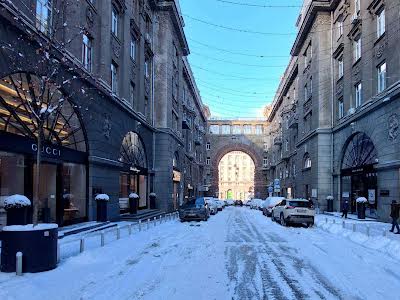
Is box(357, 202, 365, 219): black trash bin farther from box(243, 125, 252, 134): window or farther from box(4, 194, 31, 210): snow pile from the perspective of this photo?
box(243, 125, 252, 134): window

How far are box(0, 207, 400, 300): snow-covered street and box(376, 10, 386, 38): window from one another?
1609 cm

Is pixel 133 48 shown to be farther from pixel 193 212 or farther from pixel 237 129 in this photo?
pixel 237 129

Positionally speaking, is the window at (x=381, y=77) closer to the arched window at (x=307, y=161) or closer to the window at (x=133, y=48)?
the window at (x=133, y=48)

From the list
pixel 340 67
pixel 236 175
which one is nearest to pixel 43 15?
pixel 340 67

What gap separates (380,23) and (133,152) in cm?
1739

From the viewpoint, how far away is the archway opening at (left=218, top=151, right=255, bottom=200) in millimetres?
122194

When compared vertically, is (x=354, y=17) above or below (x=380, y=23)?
above

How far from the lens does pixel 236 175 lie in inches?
4825

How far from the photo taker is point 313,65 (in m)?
40.6

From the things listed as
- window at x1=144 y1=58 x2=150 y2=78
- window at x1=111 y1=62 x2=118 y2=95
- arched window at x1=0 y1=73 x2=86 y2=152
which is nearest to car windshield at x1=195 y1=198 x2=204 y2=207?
window at x1=111 y1=62 x2=118 y2=95

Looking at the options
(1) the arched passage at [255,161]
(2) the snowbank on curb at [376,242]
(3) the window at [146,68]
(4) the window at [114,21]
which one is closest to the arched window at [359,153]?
(2) the snowbank on curb at [376,242]

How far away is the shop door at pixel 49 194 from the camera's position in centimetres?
1664

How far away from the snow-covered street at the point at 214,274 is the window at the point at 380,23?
1609 cm

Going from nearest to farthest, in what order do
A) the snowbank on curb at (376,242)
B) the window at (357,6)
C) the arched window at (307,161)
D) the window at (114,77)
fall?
the snowbank on curb at (376,242)
the window at (114,77)
the window at (357,6)
the arched window at (307,161)
